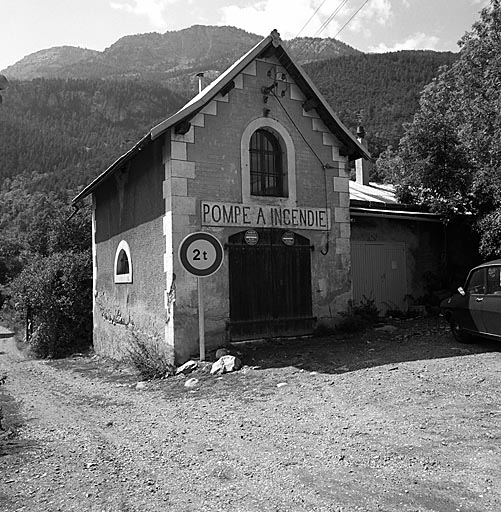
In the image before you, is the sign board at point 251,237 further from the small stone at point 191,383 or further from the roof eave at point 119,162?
the small stone at point 191,383

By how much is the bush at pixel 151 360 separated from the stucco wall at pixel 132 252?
0.61 feet

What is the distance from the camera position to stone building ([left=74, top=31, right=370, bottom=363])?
33.5 ft

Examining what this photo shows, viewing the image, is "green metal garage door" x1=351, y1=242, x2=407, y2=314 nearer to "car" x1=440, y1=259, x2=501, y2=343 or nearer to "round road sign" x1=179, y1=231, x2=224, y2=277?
"car" x1=440, y1=259, x2=501, y2=343

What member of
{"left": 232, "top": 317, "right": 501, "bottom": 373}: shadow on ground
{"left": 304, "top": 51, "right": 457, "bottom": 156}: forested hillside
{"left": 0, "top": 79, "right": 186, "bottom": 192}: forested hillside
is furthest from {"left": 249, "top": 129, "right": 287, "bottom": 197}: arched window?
{"left": 0, "top": 79, "right": 186, "bottom": 192}: forested hillside

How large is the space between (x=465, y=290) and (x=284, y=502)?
7121 mm

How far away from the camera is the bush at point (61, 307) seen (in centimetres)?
1574

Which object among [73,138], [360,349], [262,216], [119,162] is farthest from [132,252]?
[73,138]

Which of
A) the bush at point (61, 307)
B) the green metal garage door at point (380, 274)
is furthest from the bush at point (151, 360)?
the green metal garage door at point (380, 274)

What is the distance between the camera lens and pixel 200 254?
908cm

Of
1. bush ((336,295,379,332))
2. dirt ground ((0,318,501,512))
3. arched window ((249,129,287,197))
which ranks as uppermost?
arched window ((249,129,287,197))

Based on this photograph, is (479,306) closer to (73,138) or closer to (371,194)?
(371,194)

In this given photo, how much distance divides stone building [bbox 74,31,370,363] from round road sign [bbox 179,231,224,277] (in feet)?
3.51

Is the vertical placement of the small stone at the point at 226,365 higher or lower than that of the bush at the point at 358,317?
lower

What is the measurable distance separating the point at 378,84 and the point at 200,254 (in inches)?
2359
